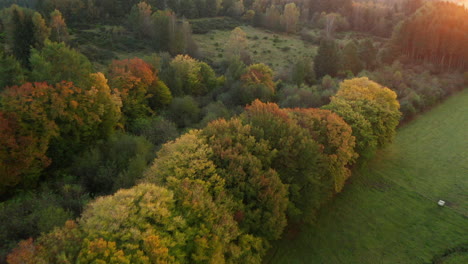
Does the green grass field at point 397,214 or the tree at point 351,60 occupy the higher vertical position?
the tree at point 351,60

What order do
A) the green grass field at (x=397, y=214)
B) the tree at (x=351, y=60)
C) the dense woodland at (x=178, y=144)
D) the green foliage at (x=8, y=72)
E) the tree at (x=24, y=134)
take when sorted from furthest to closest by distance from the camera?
the tree at (x=351, y=60)
the green foliage at (x=8, y=72)
the tree at (x=24, y=134)
the green grass field at (x=397, y=214)
the dense woodland at (x=178, y=144)

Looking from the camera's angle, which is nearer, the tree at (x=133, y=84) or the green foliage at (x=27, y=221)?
the green foliage at (x=27, y=221)

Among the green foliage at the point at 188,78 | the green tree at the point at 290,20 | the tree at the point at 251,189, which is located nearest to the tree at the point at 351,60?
the green foliage at the point at 188,78

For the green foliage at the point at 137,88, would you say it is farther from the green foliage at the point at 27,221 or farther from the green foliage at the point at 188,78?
the green foliage at the point at 27,221

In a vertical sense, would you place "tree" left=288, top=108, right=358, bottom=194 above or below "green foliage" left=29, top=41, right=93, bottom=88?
below

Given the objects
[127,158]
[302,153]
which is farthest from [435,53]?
[127,158]

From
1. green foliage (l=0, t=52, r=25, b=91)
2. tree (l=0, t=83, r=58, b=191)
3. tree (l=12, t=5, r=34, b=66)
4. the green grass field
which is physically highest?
tree (l=12, t=5, r=34, b=66)

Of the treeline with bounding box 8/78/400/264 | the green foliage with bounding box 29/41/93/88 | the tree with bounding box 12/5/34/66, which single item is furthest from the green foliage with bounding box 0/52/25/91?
the treeline with bounding box 8/78/400/264

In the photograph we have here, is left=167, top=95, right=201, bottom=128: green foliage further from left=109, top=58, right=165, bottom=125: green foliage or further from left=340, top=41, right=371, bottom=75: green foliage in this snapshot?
left=340, top=41, right=371, bottom=75: green foliage
